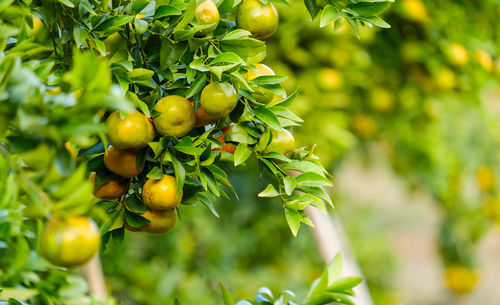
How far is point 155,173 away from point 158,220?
6 centimetres

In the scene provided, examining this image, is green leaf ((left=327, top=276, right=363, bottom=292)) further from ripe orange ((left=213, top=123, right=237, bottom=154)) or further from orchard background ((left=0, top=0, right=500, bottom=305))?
ripe orange ((left=213, top=123, right=237, bottom=154))

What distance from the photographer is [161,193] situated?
461mm

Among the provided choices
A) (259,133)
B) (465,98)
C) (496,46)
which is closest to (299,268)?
(465,98)

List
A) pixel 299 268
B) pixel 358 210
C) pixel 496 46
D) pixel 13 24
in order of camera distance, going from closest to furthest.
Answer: pixel 13 24, pixel 496 46, pixel 299 268, pixel 358 210

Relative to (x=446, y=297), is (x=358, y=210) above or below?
above

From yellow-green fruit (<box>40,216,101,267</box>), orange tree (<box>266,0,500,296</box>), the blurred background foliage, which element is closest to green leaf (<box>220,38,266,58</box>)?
yellow-green fruit (<box>40,216,101,267</box>)

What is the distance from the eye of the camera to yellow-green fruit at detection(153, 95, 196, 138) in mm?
449

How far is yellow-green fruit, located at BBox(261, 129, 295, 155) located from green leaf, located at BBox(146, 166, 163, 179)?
94 mm

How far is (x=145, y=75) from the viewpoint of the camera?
44 centimetres

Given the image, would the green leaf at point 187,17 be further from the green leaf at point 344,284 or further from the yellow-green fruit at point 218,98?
the green leaf at point 344,284

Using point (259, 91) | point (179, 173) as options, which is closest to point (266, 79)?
point (259, 91)

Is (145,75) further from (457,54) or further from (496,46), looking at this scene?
(496,46)

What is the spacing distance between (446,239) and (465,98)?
5.21ft

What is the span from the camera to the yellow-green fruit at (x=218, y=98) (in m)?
0.44
